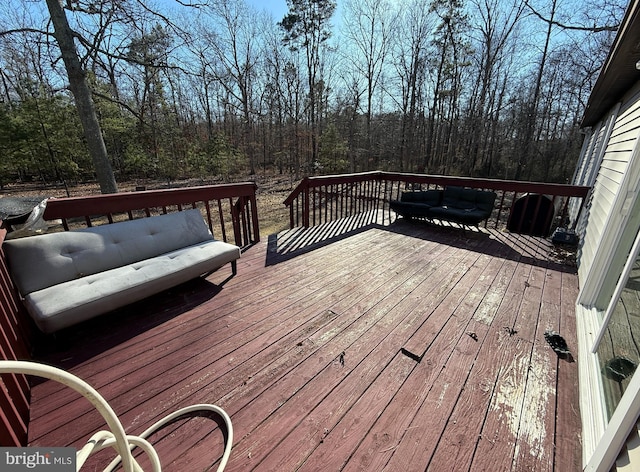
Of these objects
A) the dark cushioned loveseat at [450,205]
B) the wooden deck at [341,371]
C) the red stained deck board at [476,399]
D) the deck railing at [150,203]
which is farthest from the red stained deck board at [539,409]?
the deck railing at [150,203]

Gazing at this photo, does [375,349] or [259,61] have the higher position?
[259,61]

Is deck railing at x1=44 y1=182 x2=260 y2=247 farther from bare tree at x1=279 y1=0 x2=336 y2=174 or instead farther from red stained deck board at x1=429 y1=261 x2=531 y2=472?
bare tree at x1=279 y1=0 x2=336 y2=174

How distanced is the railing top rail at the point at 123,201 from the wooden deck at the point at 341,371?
896 mm

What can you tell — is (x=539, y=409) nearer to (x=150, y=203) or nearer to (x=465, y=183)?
(x=150, y=203)

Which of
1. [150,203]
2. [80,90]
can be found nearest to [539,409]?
[150,203]

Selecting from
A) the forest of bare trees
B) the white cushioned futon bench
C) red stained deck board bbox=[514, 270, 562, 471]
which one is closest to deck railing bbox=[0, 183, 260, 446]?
the white cushioned futon bench

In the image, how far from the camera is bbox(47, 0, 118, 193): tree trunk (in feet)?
17.6

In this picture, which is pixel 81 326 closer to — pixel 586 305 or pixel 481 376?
pixel 481 376

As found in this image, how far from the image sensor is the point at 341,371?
1.71 metres

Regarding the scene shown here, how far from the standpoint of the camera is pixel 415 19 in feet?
48.3

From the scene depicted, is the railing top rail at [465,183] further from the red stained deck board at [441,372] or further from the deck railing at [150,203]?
the red stained deck board at [441,372]

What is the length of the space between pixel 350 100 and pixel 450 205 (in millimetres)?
14376

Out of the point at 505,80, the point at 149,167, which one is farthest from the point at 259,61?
the point at 505,80

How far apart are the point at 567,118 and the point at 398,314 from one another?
66.1ft
